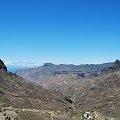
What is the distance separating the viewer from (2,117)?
595ft

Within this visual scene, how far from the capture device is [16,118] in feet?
643

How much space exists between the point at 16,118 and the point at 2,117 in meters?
15.8

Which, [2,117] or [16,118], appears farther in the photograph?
[16,118]
